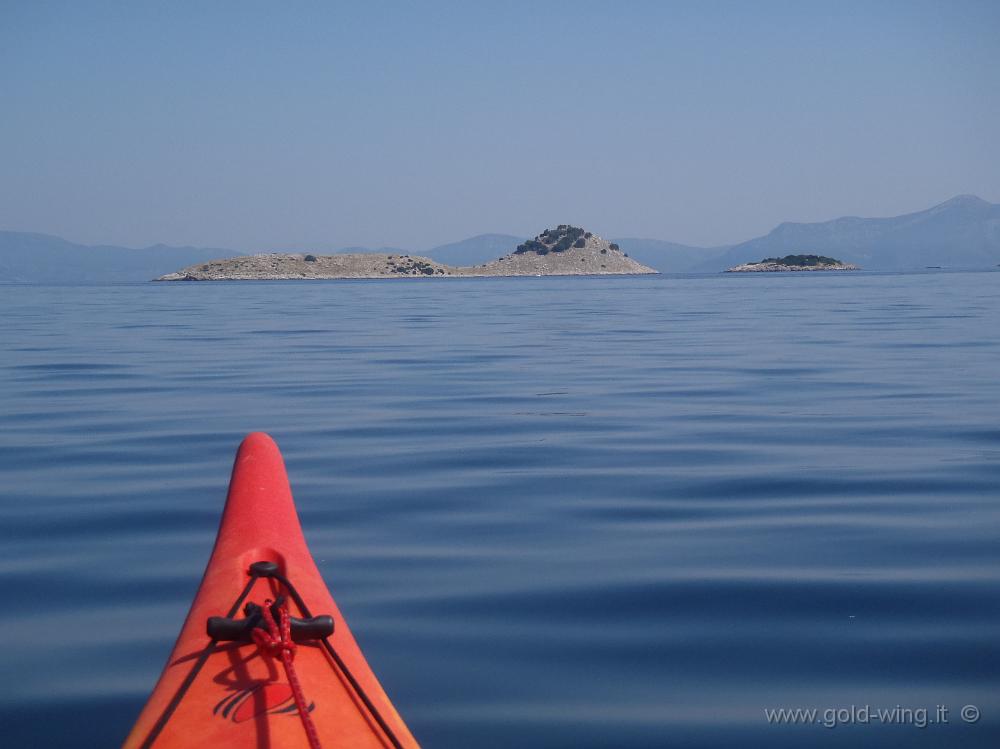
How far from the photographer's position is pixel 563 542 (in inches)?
278

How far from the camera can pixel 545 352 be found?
70.2ft

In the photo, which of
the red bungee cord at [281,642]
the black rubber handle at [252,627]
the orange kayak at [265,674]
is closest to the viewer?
the orange kayak at [265,674]

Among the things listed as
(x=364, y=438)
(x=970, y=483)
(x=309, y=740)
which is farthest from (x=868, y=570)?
(x=364, y=438)

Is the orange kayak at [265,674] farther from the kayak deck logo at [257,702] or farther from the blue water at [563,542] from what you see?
the blue water at [563,542]

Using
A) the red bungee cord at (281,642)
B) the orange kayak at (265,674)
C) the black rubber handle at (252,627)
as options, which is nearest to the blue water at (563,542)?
the orange kayak at (265,674)

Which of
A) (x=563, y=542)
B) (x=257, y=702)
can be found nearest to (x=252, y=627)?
(x=257, y=702)

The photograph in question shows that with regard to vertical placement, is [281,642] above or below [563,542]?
above

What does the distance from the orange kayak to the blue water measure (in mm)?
768

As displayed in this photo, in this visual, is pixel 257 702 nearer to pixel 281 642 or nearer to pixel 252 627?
pixel 281 642

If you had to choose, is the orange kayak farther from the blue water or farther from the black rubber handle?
the blue water

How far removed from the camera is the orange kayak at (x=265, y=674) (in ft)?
10.0

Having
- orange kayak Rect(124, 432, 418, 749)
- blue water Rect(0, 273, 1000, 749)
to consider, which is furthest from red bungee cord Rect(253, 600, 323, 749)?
blue water Rect(0, 273, 1000, 749)

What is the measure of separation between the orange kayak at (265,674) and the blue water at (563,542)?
0.77 metres

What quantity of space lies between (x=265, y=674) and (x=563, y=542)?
388 cm
